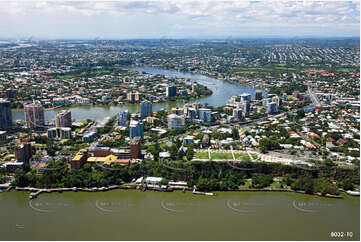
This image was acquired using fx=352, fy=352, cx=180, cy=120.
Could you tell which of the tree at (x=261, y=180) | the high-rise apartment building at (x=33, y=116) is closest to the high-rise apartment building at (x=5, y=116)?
the high-rise apartment building at (x=33, y=116)

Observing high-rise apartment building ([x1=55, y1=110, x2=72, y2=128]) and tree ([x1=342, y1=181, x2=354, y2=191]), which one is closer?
tree ([x1=342, y1=181, x2=354, y2=191])

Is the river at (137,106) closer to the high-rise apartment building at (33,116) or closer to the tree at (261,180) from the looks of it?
the high-rise apartment building at (33,116)

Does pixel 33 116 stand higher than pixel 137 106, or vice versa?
pixel 33 116

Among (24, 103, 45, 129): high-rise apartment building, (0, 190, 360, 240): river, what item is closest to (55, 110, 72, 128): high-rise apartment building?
(24, 103, 45, 129): high-rise apartment building

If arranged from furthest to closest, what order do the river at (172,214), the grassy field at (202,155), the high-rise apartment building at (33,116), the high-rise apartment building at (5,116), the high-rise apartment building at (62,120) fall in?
the high-rise apartment building at (33,116), the high-rise apartment building at (5,116), the high-rise apartment building at (62,120), the grassy field at (202,155), the river at (172,214)

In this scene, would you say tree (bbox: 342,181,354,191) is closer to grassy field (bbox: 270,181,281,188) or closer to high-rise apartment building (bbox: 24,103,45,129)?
grassy field (bbox: 270,181,281,188)

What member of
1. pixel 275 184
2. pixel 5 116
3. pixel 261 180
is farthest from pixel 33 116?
pixel 275 184

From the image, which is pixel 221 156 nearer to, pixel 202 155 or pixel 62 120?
pixel 202 155

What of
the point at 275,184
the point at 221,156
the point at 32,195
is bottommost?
the point at 32,195

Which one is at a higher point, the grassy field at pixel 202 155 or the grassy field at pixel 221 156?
the grassy field at pixel 221 156
